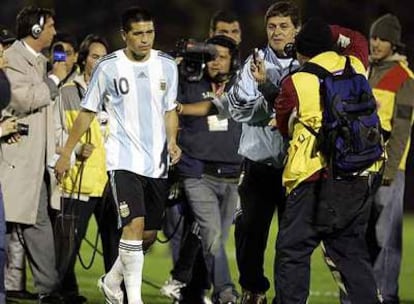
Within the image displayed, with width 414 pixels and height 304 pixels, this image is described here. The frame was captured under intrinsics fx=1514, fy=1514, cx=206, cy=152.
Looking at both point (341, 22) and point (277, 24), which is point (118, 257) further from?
point (341, 22)

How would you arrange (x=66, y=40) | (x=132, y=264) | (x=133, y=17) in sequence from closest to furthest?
(x=132, y=264), (x=133, y=17), (x=66, y=40)

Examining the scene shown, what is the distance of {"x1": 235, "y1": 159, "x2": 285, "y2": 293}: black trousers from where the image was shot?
11352 mm

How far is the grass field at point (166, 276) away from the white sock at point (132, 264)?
72.2 inches

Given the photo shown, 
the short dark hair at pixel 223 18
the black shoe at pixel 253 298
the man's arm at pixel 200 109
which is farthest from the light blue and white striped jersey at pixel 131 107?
the short dark hair at pixel 223 18

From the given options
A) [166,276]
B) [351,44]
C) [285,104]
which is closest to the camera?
[285,104]

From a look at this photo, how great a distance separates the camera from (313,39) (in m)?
10.1

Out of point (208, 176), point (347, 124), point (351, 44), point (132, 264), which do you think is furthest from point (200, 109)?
point (347, 124)

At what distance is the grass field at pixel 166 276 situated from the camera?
44.5 feet

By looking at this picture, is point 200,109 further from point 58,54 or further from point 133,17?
point 58,54

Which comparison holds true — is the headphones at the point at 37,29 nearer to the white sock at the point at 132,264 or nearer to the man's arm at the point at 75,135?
the man's arm at the point at 75,135

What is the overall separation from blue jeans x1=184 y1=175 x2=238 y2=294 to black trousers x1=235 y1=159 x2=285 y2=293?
30.6 inches

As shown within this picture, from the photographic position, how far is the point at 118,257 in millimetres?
11266

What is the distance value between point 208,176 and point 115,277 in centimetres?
160

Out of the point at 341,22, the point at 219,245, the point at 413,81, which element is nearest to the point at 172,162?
the point at 219,245
